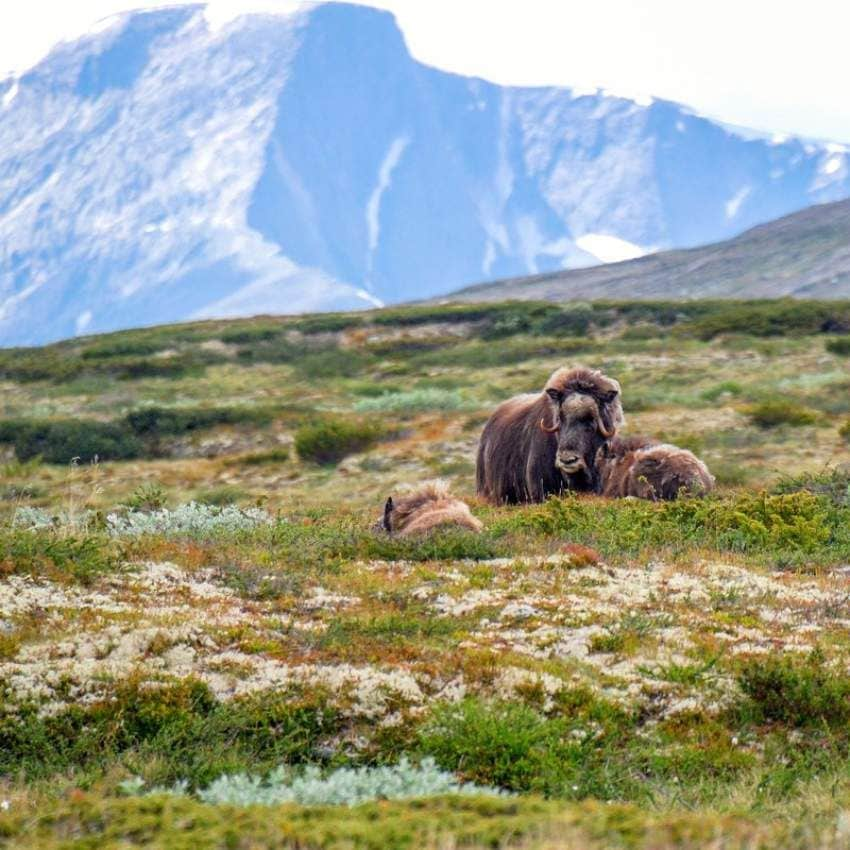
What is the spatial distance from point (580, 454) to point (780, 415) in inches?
592

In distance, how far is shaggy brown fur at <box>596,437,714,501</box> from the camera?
1861 cm

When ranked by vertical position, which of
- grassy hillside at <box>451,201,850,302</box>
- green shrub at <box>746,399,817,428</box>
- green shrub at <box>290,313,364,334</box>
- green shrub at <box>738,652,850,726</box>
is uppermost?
green shrub at <box>738,652,850,726</box>

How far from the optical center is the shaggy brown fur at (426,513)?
14.9m

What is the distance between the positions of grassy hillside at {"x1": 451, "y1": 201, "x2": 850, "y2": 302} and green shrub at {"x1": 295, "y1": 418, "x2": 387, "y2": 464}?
10116cm

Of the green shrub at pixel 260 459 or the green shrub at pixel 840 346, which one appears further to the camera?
the green shrub at pixel 840 346

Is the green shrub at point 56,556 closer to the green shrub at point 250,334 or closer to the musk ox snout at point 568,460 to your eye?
the musk ox snout at point 568,460

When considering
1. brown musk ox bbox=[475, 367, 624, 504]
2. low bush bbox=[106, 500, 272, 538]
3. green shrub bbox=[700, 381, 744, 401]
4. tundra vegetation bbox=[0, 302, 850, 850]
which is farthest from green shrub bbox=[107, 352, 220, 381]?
low bush bbox=[106, 500, 272, 538]

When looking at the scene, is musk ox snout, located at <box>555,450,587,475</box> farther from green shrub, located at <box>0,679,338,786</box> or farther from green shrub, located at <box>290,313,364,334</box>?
green shrub, located at <box>290,313,364,334</box>

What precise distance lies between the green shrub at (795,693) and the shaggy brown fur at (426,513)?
20.4ft

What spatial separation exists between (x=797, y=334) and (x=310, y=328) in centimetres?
2493

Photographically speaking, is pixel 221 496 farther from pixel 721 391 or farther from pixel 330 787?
pixel 330 787

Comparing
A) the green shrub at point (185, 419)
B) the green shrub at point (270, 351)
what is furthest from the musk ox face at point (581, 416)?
the green shrub at point (270, 351)

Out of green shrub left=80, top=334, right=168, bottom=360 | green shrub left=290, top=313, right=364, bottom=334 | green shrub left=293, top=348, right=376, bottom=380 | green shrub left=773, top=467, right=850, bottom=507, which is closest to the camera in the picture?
green shrub left=773, top=467, right=850, bottom=507

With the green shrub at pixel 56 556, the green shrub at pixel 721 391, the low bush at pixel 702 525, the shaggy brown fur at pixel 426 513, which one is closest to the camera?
the green shrub at pixel 56 556
